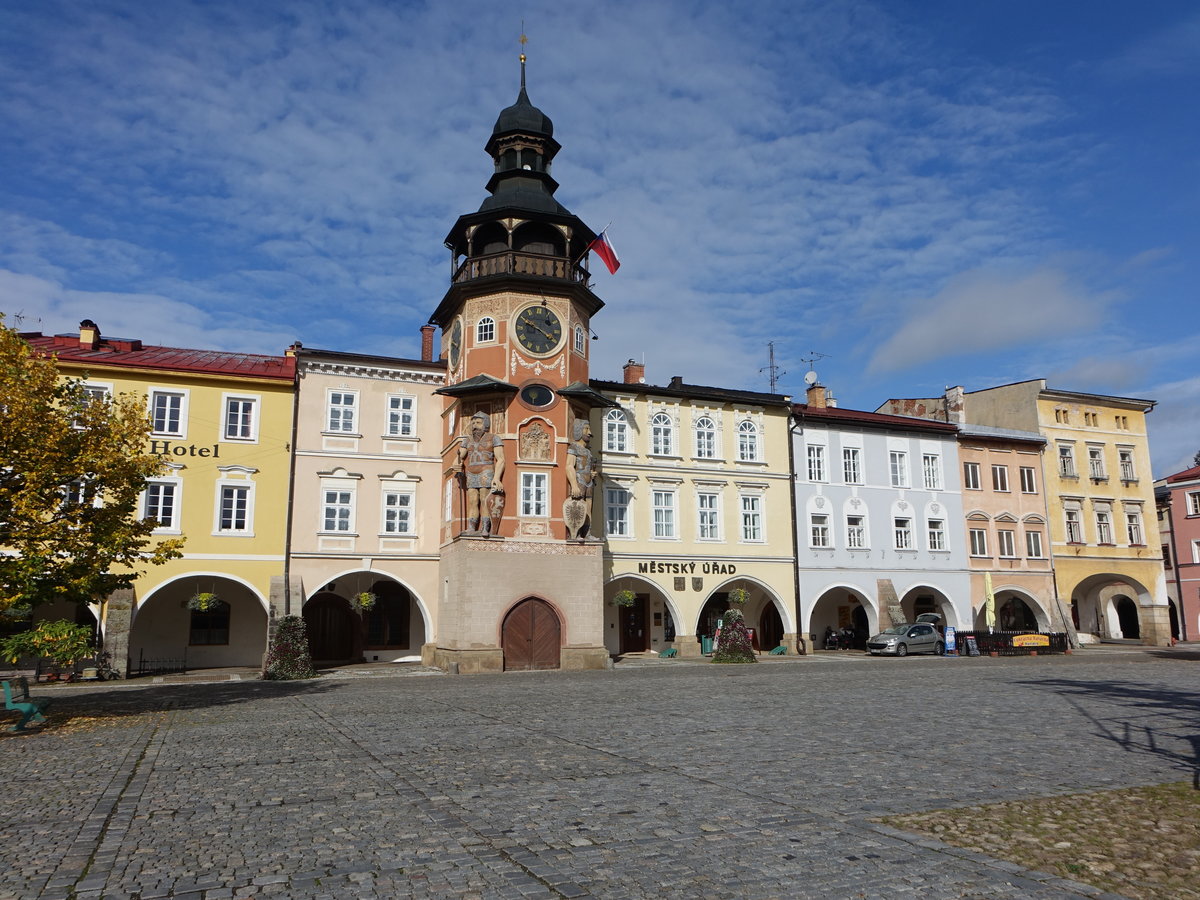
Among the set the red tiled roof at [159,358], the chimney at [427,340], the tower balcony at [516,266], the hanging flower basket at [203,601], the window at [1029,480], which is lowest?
the hanging flower basket at [203,601]

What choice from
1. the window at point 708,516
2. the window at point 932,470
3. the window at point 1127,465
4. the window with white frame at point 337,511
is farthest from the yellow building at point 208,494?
the window at point 1127,465

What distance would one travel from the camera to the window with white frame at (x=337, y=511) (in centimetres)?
3300

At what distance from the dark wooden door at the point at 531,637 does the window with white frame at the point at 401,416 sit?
8.47 metres

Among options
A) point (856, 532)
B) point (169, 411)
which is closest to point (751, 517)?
point (856, 532)

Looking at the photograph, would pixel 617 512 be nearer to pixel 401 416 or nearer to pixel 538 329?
pixel 538 329

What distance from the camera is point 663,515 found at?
3719 cm

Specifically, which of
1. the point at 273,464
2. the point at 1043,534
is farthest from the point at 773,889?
the point at 1043,534

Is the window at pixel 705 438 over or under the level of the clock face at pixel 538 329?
under

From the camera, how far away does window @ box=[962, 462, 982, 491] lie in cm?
Answer: 4391

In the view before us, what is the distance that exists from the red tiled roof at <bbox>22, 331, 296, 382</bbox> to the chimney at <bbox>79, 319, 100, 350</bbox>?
4.9 inches

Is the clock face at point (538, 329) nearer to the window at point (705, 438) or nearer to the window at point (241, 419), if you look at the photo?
the window at point (705, 438)

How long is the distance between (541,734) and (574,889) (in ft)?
25.9

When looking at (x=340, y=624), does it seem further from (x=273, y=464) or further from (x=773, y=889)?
(x=773, y=889)

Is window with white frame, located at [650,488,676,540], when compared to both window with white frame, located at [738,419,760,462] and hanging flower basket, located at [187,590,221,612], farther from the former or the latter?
hanging flower basket, located at [187,590,221,612]
